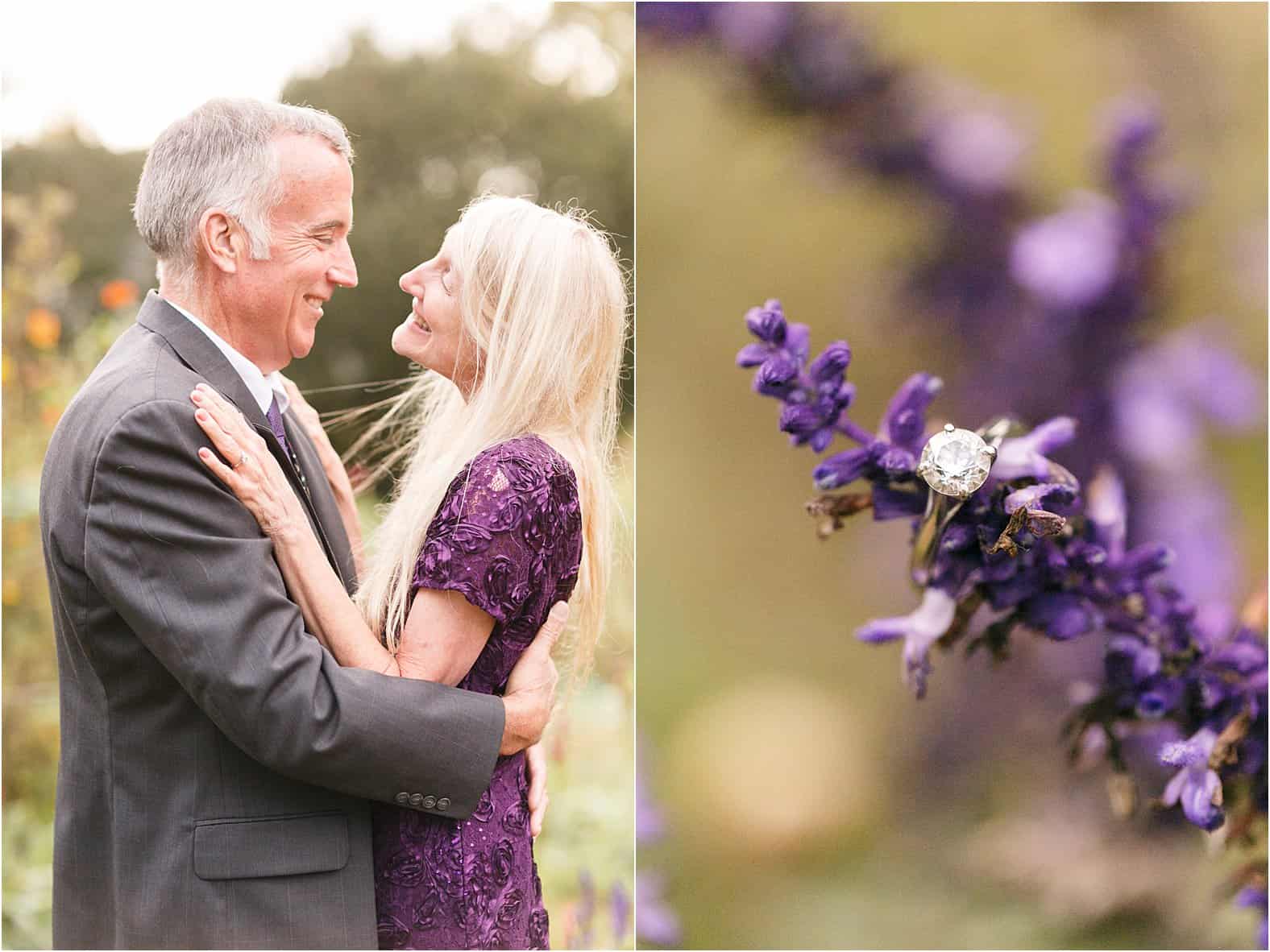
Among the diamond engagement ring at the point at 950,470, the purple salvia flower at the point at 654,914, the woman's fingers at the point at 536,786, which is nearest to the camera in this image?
the diamond engagement ring at the point at 950,470

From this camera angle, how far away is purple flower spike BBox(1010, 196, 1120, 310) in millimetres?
938

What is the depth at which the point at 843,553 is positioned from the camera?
4.22 ft

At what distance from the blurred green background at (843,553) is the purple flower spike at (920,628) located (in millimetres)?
481

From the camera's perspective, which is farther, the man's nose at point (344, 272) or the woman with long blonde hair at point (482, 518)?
the man's nose at point (344, 272)

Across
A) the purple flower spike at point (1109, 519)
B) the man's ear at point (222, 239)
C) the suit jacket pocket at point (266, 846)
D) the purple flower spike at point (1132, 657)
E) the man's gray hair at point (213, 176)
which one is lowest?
the suit jacket pocket at point (266, 846)

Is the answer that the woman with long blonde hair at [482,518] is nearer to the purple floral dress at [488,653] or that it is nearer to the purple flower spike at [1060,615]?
the purple floral dress at [488,653]

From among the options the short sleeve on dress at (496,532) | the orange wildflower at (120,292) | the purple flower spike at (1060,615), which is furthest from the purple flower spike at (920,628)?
the orange wildflower at (120,292)

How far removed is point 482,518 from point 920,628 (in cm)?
40

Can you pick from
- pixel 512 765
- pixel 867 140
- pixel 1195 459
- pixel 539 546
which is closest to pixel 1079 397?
pixel 1195 459

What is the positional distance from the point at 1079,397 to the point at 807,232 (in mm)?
417

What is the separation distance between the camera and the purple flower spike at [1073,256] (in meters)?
0.94

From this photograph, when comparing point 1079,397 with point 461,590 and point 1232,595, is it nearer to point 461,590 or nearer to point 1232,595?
point 1232,595

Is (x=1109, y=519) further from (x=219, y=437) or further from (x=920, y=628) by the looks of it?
(x=219, y=437)

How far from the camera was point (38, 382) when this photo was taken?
73.9 inches
